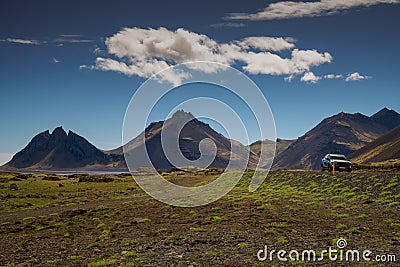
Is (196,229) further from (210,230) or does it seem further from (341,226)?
(341,226)

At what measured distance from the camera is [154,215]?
36625 millimetres

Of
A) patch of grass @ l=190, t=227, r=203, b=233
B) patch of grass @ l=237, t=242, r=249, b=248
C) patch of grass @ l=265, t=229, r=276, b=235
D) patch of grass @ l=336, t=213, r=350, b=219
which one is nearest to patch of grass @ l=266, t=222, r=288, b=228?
patch of grass @ l=265, t=229, r=276, b=235

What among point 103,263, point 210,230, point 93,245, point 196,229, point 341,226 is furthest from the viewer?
point 196,229

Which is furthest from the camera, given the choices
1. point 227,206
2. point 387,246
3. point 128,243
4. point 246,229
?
point 227,206

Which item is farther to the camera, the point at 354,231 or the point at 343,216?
the point at 343,216

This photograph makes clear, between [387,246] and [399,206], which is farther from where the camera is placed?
[399,206]

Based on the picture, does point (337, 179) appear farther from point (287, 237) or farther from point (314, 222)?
point (287, 237)

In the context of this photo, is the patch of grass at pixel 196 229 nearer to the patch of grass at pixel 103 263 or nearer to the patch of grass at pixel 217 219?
the patch of grass at pixel 217 219

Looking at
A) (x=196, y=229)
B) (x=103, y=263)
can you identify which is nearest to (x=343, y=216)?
(x=196, y=229)

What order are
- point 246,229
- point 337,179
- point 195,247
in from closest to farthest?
point 195,247, point 246,229, point 337,179

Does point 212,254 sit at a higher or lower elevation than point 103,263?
higher

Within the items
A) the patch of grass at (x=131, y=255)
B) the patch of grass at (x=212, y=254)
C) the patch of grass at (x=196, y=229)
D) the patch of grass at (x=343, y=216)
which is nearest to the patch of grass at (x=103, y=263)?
the patch of grass at (x=131, y=255)

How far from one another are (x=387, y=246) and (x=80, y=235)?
20501mm

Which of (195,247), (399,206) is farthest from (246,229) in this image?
(399,206)
